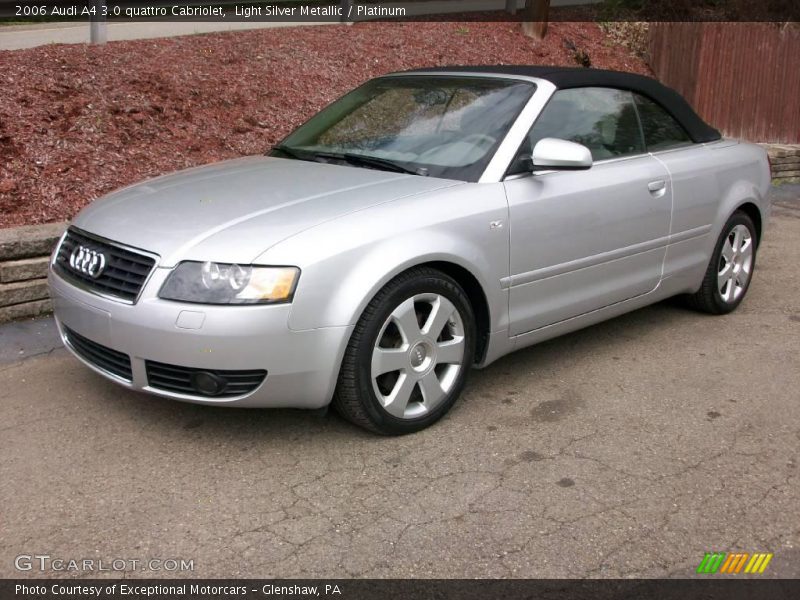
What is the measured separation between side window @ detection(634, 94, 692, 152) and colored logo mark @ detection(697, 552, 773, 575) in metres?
2.69

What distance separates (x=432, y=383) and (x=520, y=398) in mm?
642

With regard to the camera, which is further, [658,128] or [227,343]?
[658,128]

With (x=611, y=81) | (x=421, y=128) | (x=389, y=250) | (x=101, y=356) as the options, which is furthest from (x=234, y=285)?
(x=611, y=81)

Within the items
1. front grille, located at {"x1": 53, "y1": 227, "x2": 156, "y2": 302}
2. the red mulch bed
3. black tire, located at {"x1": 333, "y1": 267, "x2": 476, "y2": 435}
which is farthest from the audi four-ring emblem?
the red mulch bed

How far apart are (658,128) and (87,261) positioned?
330 centimetres

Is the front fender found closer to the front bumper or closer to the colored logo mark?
the front bumper

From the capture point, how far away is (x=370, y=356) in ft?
12.2

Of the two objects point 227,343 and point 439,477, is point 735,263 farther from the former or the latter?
point 227,343

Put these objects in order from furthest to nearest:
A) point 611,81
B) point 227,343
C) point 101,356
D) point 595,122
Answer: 1. point 611,81
2. point 595,122
3. point 101,356
4. point 227,343

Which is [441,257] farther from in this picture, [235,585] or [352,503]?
[235,585]

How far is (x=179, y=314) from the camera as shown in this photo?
3.47m

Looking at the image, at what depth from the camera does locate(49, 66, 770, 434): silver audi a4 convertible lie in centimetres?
Answer: 353

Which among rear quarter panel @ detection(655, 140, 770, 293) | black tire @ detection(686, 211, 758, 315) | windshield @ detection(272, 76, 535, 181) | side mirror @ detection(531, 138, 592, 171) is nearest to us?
side mirror @ detection(531, 138, 592, 171)

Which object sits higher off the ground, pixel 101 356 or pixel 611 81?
pixel 611 81
